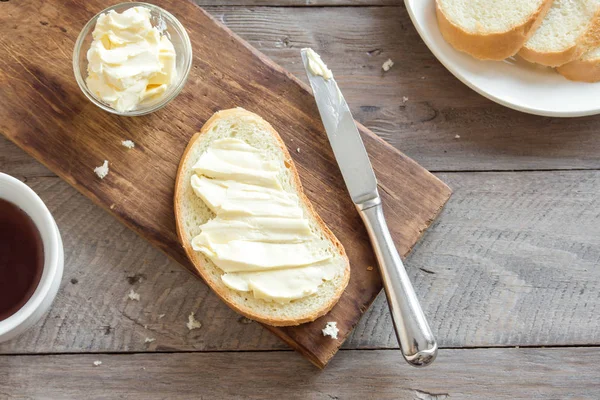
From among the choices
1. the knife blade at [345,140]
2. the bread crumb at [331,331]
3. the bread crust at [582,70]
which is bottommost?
the bread crumb at [331,331]

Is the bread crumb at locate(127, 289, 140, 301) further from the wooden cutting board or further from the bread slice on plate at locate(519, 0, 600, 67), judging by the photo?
the bread slice on plate at locate(519, 0, 600, 67)

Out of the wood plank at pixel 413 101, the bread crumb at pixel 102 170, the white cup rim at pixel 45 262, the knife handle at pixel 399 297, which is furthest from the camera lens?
the wood plank at pixel 413 101

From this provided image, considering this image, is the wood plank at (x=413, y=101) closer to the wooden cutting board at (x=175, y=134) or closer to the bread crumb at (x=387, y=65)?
the bread crumb at (x=387, y=65)

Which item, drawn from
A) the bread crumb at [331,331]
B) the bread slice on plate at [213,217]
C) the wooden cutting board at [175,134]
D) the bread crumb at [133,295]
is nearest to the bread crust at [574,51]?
the wooden cutting board at [175,134]

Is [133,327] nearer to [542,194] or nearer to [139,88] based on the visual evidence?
[139,88]

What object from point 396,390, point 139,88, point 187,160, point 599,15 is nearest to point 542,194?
point 599,15

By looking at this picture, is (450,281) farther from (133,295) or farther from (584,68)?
(133,295)

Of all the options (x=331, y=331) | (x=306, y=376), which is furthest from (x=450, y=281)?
(x=306, y=376)

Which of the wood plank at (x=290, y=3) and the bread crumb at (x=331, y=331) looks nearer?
the bread crumb at (x=331, y=331)
